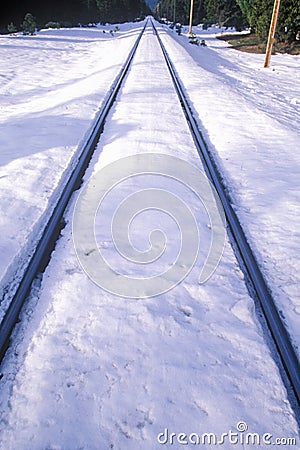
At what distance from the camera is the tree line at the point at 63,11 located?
110ft

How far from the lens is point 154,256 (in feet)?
10.5

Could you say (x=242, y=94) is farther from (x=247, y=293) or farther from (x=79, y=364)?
(x=79, y=364)

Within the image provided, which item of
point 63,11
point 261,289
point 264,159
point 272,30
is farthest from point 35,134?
point 63,11

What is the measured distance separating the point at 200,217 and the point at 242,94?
7287 mm

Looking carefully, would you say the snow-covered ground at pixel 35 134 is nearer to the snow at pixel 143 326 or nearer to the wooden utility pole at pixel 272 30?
the snow at pixel 143 326

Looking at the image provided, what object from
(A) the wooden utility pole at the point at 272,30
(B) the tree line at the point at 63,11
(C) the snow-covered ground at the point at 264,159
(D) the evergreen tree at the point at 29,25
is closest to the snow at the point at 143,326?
(C) the snow-covered ground at the point at 264,159

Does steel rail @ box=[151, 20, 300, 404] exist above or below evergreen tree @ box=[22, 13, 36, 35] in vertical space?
below

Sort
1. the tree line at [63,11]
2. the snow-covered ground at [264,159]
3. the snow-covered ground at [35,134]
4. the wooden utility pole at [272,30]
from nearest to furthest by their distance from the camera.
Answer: the snow-covered ground at [264,159], the snow-covered ground at [35,134], the wooden utility pole at [272,30], the tree line at [63,11]

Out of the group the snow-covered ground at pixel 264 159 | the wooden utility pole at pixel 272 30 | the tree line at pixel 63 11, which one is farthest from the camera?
the tree line at pixel 63 11

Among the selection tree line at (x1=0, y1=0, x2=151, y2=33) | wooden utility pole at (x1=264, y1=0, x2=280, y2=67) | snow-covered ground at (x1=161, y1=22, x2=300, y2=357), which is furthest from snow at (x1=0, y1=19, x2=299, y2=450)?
tree line at (x1=0, y1=0, x2=151, y2=33)

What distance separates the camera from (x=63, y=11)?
42812 mm

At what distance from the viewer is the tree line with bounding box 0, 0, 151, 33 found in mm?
33438

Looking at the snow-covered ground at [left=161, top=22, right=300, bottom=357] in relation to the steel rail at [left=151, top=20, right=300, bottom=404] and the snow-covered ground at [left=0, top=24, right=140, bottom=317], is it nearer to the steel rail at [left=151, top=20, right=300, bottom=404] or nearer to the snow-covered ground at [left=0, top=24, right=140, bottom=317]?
the steel rail at [left=151, top=20, right=300, bottom=404]

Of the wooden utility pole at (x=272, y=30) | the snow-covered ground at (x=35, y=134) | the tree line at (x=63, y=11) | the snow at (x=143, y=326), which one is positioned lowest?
the snow at (x=143, y=326)
